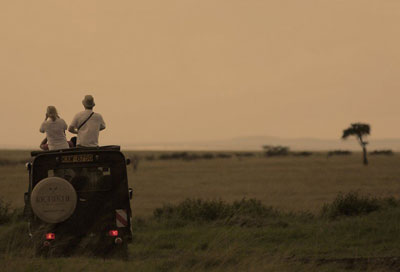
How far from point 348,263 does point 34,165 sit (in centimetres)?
519

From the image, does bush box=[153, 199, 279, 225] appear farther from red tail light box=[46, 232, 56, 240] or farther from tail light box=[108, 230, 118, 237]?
red tail light box=[46, 232, 56, 240]

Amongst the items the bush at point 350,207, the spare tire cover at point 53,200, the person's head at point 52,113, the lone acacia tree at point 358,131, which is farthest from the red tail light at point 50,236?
the lone acacia tree at point 358,131

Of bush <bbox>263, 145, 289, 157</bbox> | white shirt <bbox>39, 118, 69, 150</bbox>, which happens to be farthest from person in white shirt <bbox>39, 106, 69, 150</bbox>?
bush <bbox>263, 145, 289, 157</bbox>

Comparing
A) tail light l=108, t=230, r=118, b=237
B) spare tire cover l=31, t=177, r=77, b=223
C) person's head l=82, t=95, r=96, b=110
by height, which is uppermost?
person's head l=82, t=95, r=96, b=110

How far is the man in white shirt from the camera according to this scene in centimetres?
1041

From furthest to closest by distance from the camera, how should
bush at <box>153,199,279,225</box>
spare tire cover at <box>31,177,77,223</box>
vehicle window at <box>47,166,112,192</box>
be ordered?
bush at <box>153,199,279,225</box>, vehicle window at <box>47,166,112,192</box>, spare tire cover at <box>31,177,77,223</box>

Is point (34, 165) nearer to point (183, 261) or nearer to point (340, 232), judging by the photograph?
point (183, 261)

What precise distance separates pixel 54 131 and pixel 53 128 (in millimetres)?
55

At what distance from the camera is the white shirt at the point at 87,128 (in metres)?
10.4

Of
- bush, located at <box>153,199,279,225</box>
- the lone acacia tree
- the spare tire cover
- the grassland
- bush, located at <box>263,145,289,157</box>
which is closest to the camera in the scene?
the grassland

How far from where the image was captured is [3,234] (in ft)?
42.3

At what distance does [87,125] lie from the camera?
10445 mm

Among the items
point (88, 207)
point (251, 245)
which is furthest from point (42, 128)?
point (251, 245)

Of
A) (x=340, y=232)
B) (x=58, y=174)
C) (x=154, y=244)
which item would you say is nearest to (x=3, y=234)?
(x=154, y=244)
